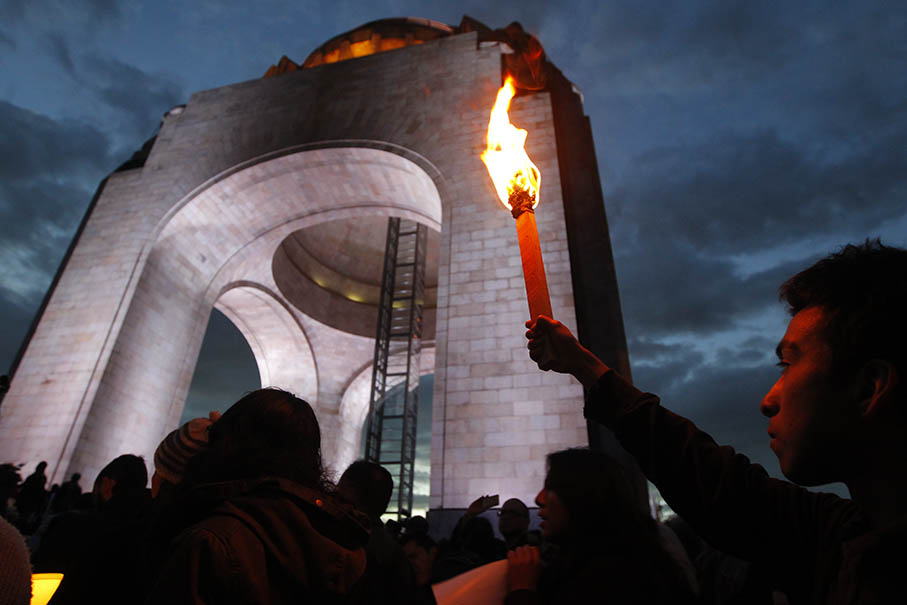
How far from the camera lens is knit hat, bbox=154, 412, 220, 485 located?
5.44 ft

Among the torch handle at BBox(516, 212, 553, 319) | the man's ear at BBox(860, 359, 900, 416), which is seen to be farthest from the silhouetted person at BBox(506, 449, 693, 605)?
the man's ear at BBox(860, 359, 900, 416)

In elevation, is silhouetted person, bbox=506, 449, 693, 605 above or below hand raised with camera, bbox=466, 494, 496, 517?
below

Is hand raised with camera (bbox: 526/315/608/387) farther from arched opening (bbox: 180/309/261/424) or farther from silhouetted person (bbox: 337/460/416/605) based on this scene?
arched opening (bbox: 180/309/261/424)

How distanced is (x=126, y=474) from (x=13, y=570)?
1232 millimetres

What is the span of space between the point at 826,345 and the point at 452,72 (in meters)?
10.6

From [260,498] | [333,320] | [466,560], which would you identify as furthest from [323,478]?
[333,320]

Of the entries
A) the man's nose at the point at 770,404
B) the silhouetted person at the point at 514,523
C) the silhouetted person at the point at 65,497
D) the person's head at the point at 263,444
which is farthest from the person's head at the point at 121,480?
the silhouetted person at the point at 65,497

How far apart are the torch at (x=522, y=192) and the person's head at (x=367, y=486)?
134 centimetres

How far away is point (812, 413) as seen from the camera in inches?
30.9

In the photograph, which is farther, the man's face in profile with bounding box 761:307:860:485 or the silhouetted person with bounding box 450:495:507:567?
the silhouetted person with bounding box 450:495:507:567

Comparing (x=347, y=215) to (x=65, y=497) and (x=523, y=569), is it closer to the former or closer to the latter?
(x=65, y=497)

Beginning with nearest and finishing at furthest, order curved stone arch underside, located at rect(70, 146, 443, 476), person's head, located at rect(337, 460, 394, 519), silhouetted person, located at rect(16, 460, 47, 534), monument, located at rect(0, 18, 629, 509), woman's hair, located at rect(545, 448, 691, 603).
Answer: woman's hair, located at rect(545, 448, 691, 603) → person's head, located at rect(337, 460, 394, 519) → silhouetted person, located at rect(16, 460, 47, 534) → monument, located at rect(0, 18, 629, 509) → curved stone arch underside, located at rect(70, 146, 443, 476)

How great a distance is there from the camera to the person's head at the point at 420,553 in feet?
9.43

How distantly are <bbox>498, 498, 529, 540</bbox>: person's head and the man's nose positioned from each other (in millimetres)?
2113
